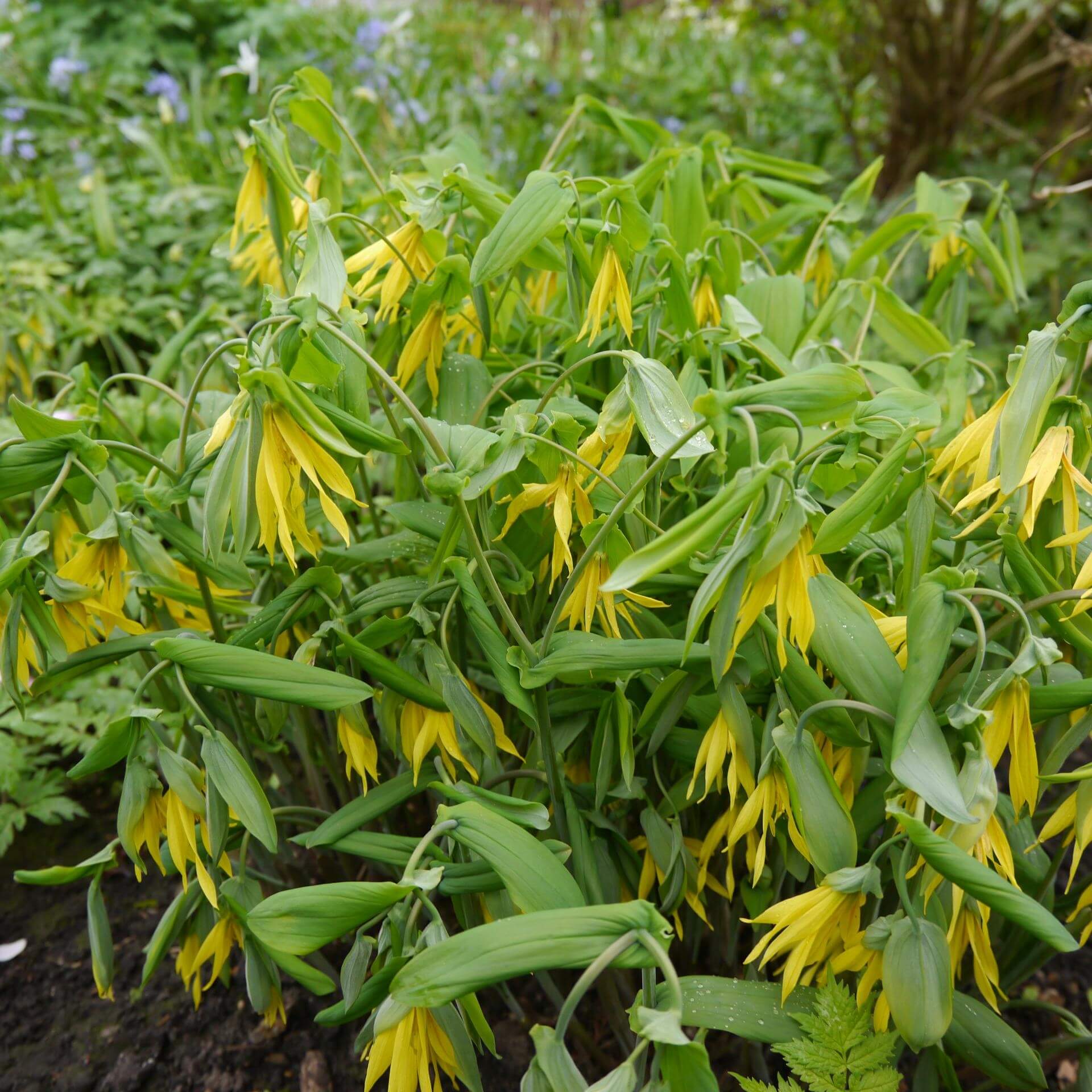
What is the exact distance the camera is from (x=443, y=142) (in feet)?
9.46

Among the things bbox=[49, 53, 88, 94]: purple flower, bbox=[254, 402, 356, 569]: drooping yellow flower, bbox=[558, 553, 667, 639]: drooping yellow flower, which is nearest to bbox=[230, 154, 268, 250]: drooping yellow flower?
bbox=[254, 402, 356, 569]: drooping yellow flower

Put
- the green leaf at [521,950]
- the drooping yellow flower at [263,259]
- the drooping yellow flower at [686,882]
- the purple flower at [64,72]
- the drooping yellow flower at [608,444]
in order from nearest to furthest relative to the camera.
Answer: the green leaf at [521,950], the drooping yellow flower at [608,444], the drooping yellow flower at [686,882], the drooping yellow flower at [263,259], the purple flower at [64,72]

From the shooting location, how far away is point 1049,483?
763mm

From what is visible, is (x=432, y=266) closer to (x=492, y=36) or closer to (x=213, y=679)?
(x=213, y=679)

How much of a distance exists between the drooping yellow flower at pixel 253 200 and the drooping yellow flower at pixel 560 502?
48 cm

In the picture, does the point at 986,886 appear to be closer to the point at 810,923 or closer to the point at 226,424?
the point at 810,923

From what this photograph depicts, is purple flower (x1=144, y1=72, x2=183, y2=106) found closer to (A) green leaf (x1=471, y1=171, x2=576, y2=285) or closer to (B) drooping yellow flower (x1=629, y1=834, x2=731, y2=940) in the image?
(A) green leaf (x1=471, y1=171, x2=576, y2=285)

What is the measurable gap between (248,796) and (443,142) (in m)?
2.51

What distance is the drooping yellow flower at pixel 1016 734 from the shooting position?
0.71 m

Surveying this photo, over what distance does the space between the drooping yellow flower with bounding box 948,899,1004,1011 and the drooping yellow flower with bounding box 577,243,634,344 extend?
1.83ft

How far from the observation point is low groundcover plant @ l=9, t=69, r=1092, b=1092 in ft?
2.25

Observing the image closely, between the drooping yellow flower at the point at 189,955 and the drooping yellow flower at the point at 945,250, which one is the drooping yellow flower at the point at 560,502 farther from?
the drooping yellow flower at the point at 945,250

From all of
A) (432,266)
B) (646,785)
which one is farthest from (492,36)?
(646,785)

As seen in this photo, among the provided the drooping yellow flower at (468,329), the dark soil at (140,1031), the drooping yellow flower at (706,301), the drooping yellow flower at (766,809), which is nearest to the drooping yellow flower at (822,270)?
the drooping yellow flower at (706,301)
